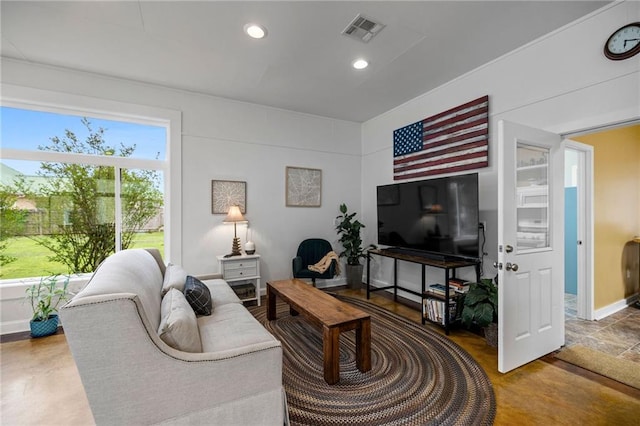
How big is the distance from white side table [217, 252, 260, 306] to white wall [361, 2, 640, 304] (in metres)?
2.36

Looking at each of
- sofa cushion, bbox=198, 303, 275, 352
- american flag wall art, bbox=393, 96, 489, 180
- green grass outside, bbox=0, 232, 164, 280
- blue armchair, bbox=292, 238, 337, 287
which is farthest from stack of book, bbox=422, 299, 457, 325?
green grass outside, bbox=0, 232, 164, 280

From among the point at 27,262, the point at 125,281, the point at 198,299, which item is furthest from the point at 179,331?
the point at 27,262

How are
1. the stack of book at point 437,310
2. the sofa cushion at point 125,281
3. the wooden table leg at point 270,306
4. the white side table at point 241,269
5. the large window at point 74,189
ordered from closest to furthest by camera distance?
the sofa cushion at point 125,281 < the stack of book at point 437,310 < the large window at point 74,189 < the wooden table leg at point 270,306 < the white side table at point 241,269

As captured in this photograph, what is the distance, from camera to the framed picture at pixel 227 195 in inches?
155

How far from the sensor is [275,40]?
260 cm

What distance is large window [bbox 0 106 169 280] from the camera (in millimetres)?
3090

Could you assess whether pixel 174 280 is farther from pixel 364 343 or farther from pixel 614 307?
pixel 614 307

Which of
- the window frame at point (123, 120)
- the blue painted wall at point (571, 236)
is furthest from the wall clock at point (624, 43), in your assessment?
the window frame at point (123, 120)

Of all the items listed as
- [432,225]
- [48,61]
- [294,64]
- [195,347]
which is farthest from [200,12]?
[432,225]

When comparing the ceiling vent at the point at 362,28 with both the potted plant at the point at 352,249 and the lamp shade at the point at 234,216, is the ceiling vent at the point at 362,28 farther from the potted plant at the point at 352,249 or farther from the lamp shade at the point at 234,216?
the potted plant at the point at 352,249

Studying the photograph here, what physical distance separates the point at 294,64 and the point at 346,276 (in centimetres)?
324

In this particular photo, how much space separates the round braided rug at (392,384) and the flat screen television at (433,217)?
0.99 metres

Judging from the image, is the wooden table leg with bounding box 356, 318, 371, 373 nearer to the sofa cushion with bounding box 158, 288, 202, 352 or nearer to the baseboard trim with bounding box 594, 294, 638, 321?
the sofa cushion with bounding box 158, 288, 202, 352

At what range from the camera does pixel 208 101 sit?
12.7 ft
